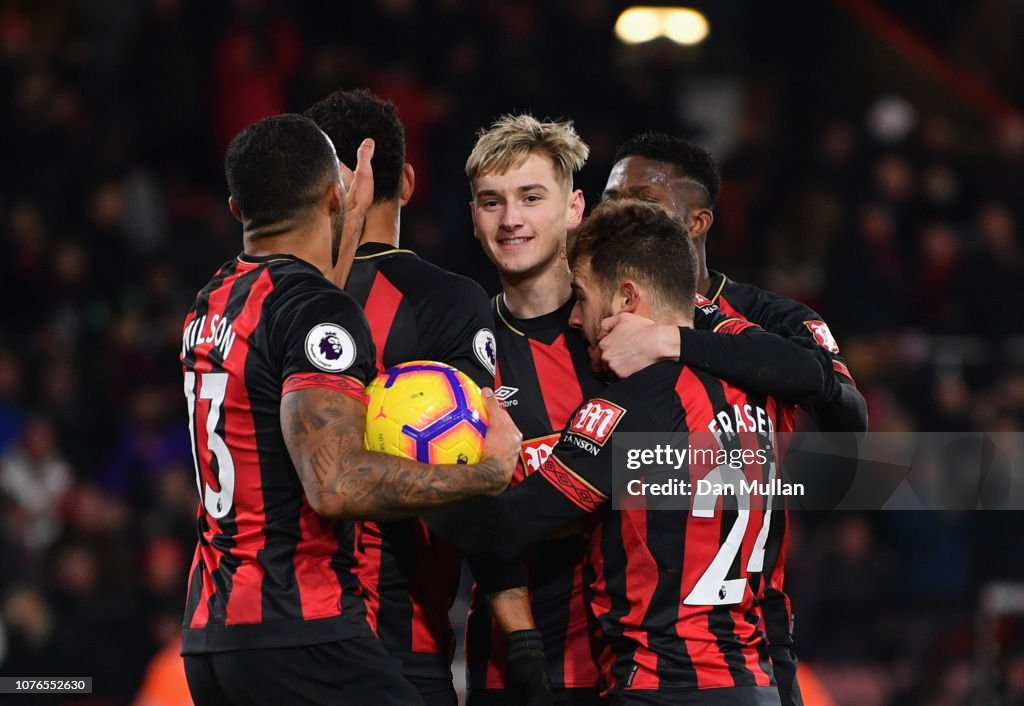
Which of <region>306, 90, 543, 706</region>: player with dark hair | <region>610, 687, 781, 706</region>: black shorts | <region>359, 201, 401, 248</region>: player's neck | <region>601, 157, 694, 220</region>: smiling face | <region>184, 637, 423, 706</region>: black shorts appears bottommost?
<region>610, 687, 781, 706</region>: black shorts

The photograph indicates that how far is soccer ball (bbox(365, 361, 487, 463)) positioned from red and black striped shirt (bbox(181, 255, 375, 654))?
6.6 inches

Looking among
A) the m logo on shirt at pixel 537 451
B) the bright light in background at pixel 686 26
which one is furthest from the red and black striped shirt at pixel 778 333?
the bright light in background at pixel 686 26

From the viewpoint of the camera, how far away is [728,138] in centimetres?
1262

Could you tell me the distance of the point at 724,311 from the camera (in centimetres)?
470

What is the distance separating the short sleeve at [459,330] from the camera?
4.02 m

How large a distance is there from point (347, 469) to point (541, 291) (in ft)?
4.22

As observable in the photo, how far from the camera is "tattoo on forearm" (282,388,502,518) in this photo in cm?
335

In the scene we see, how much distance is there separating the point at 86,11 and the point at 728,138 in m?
5.90

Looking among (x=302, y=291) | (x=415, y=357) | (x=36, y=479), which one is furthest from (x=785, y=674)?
(x=36, y=479)

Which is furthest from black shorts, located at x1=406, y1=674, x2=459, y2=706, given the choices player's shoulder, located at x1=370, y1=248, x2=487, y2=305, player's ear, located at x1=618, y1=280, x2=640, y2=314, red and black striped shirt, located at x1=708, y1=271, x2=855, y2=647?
player's ear, located at x1=618, y1=280, x2=640, y2=314

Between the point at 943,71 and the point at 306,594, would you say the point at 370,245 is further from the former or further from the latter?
the point at 943,71

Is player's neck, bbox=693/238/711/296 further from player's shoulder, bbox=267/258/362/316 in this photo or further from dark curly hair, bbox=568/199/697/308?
player's shoulder, bbox=267/258/362/316

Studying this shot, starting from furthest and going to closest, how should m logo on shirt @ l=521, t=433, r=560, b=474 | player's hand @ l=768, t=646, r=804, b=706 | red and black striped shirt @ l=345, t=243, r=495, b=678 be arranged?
1. player's hand @ l=768, t=646, r=804, b=706
2. m logo on shirt @ l=521, t=433, r=560, b=474
3. red and black striped shirt @ l=345, t=243, r=495, b=678

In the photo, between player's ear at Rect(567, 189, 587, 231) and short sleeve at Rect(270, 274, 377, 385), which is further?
player's ear at Rect(567, 189, 587, 231)
